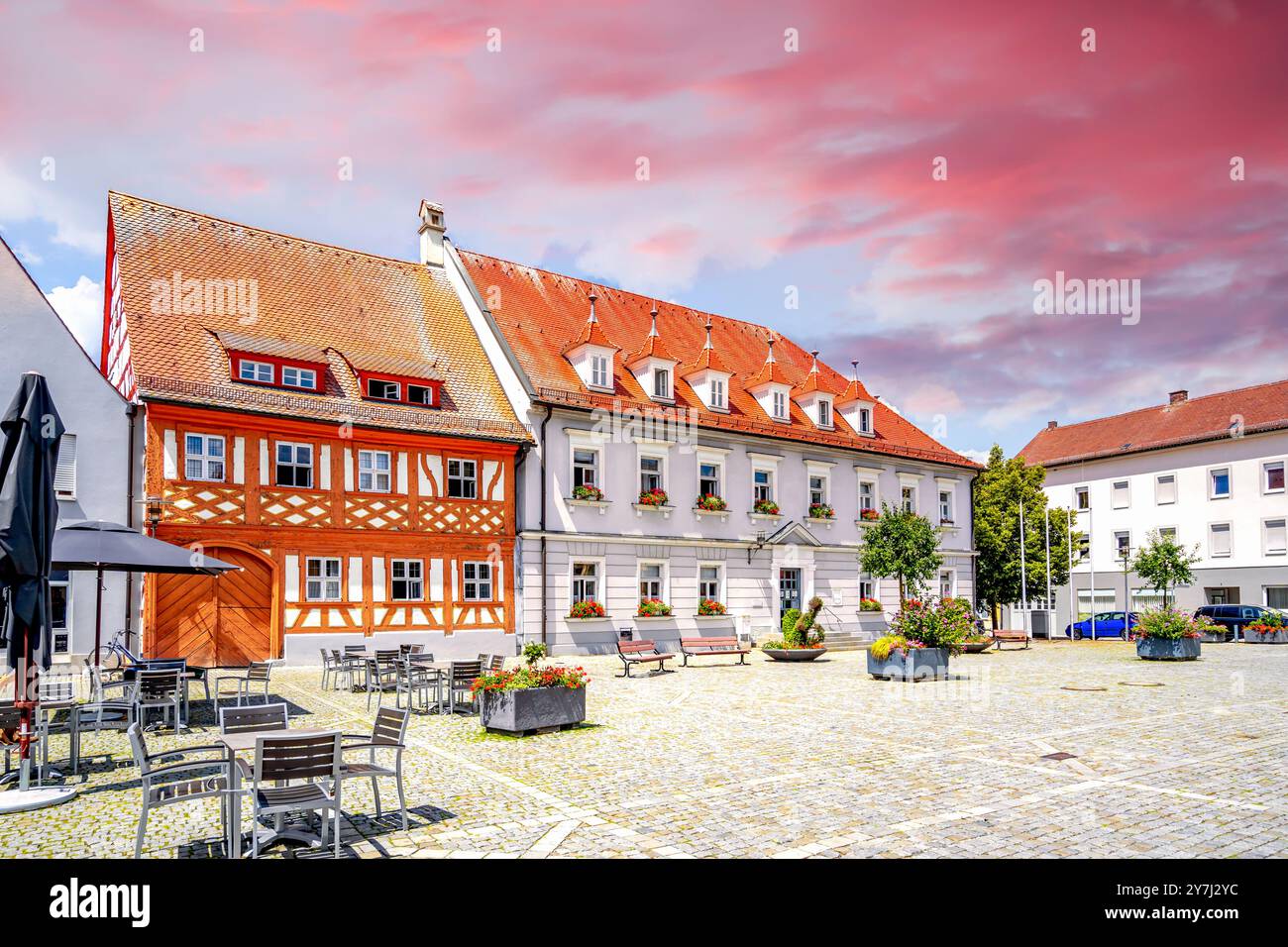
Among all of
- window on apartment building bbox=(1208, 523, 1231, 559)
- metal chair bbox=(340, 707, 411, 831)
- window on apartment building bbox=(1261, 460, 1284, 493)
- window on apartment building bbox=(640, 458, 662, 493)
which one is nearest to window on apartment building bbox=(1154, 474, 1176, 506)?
window on apartment building bbox=(1208, 523, 1231, 559)

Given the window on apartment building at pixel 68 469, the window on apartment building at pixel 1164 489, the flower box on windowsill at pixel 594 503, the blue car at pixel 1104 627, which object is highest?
the window on apartment building at pixel 1164 489

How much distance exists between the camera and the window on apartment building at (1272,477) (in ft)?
151

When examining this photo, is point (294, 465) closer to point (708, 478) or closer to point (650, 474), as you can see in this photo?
point (650, 474)

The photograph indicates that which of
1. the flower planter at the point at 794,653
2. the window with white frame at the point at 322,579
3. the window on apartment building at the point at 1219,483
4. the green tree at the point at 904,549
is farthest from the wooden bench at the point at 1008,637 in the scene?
the window with white frame at the point at 322,579

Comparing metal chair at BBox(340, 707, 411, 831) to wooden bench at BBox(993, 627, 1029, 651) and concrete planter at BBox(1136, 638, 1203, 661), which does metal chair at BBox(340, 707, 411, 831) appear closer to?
concrete planter at BBox(1136, 638, 1203, 661)

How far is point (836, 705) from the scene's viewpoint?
15.7m

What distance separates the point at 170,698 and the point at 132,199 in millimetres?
19822

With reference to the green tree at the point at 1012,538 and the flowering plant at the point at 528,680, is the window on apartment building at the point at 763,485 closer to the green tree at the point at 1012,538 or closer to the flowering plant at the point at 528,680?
the green tree at the point at 1012,538

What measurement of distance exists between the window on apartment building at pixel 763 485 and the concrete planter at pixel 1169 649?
12.1m

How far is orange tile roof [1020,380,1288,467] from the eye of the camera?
47.9m

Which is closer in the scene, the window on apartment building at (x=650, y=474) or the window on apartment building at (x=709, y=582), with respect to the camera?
the window on apartment building at (x=650, y=474)

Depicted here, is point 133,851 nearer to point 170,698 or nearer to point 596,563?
point 170,698

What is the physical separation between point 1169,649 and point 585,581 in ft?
52.6

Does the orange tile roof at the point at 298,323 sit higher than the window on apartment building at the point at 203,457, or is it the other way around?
the orange tile roof at the point at 298,323
